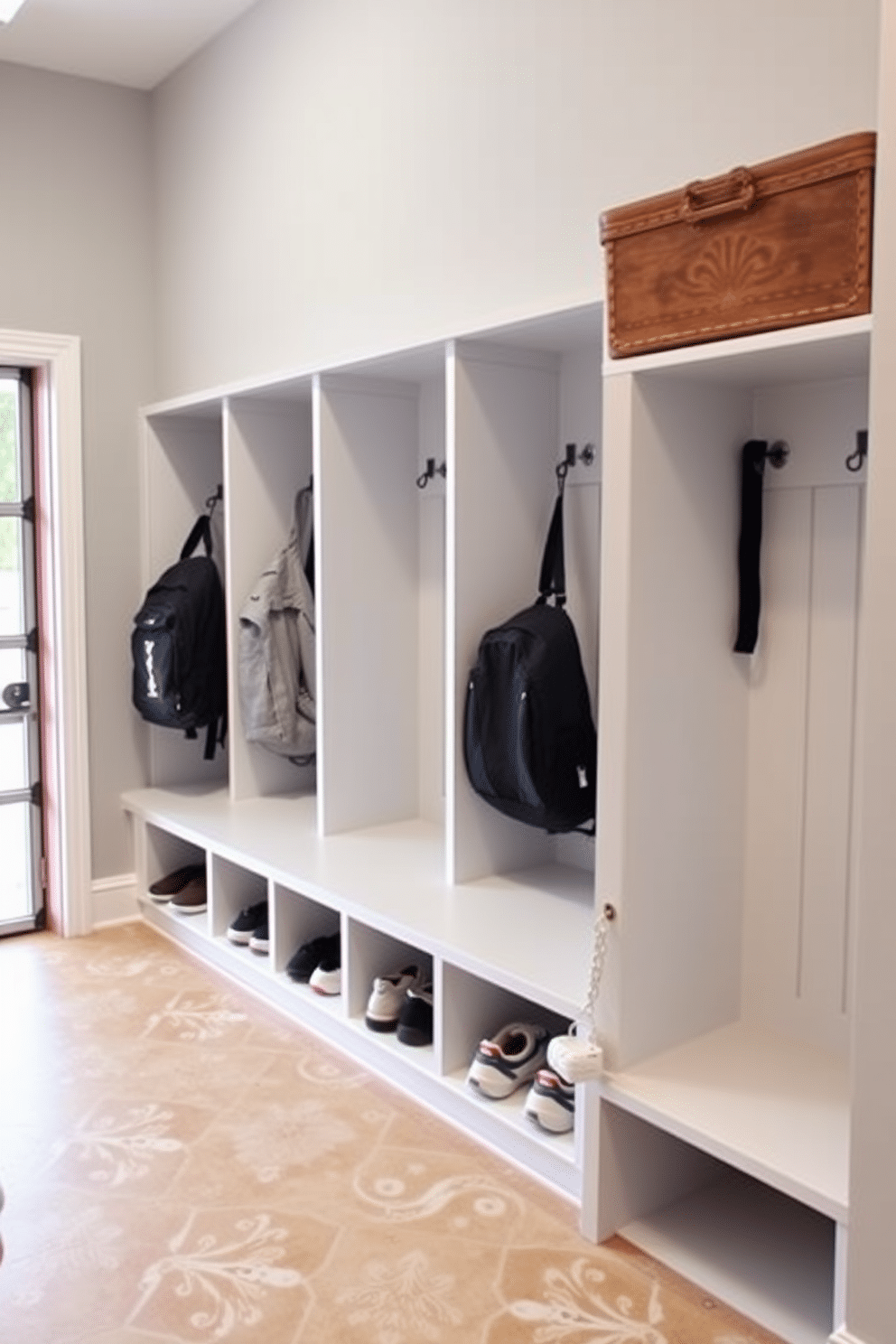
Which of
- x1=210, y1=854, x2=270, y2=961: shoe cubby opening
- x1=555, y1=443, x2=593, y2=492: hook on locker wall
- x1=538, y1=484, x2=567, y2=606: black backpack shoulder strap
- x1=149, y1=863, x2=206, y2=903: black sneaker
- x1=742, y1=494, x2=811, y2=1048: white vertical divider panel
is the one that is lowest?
x1=149, y1=863, x2=206, y2=903: black sneaker

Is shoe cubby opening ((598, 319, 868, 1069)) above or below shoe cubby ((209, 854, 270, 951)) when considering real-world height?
above

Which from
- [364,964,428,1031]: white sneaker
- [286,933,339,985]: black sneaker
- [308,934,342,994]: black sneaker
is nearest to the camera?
[364,964,428,1031]: white sneaker

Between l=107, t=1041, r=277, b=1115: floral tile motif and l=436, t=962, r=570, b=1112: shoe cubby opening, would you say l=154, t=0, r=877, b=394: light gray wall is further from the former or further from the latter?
l=107, t=1041, r=277, b=1115: floral tile motif

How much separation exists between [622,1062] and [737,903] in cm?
43

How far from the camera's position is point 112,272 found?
13.0ft

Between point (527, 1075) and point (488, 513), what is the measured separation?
4.22 feet

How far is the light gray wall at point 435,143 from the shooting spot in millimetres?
2195

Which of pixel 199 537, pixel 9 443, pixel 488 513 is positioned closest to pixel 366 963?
pixel 488 513

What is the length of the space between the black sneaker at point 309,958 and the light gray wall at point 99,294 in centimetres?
118

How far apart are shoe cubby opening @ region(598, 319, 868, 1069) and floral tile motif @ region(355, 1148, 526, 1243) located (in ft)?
1.42

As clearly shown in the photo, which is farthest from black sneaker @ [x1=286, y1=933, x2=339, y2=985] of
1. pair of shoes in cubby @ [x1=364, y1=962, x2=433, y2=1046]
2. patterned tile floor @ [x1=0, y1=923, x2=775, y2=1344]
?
pair of shoes in cubby @ [x1=364, y1=962, x2=433, y2=1046]

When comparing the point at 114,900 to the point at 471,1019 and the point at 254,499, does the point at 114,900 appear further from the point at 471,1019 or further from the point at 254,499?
the point at 471,1019

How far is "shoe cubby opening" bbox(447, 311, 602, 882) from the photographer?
2701 millimetres

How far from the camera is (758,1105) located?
6.47ft
